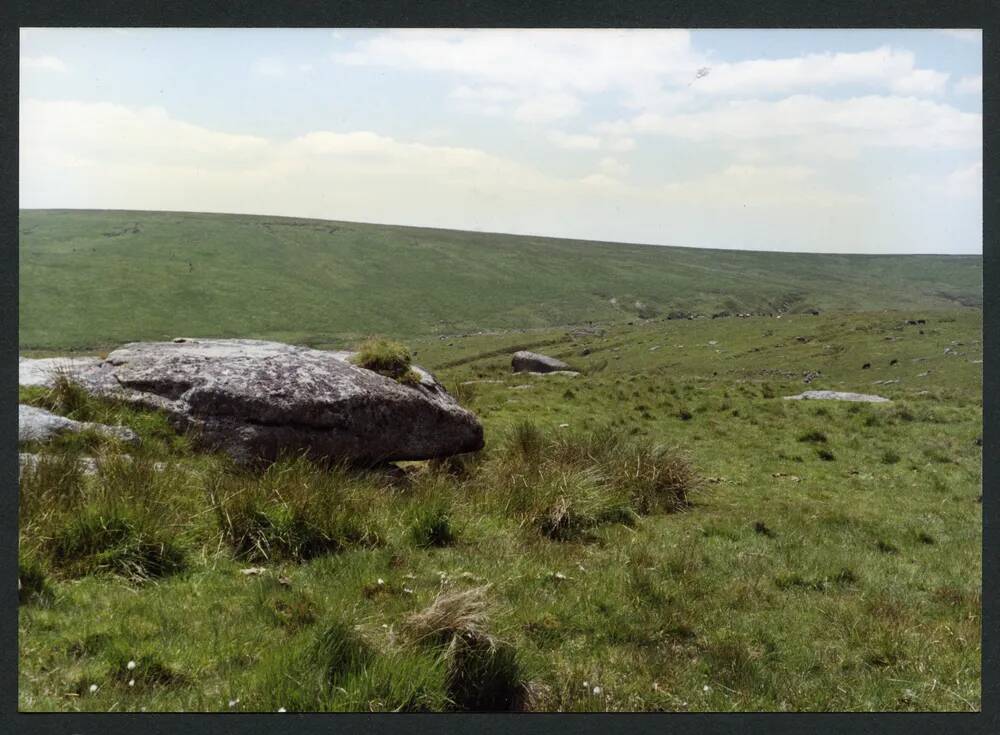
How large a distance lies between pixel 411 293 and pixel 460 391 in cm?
11420

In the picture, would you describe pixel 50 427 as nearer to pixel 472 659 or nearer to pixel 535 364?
pixel 472 659

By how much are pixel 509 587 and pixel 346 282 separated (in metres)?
130

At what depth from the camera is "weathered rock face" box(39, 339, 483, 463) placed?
11.5m

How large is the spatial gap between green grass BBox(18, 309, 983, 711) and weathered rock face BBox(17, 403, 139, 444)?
1.23 feet

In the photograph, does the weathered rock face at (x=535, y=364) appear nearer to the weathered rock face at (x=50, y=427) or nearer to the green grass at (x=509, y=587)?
the green grass at (x=509, y=587)

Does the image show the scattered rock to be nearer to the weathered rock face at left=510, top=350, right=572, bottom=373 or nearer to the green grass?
the green grass

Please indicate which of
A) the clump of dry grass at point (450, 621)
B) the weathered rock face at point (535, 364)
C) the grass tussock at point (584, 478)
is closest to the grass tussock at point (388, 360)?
the grass tussock at point (584, 478)

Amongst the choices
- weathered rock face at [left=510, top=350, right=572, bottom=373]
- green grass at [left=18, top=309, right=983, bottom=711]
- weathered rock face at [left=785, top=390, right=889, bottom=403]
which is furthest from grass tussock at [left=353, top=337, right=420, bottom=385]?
weathered rock face at [left=510, top=350, right=572, bottom=373]

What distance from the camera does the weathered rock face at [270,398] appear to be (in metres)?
11.5

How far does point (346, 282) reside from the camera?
134 m

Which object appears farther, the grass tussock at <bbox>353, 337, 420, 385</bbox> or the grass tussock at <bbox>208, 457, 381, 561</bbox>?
the grass tussock at <bbox>353, 337, 420, 385</bbox>

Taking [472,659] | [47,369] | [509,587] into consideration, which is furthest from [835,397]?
[47,369]

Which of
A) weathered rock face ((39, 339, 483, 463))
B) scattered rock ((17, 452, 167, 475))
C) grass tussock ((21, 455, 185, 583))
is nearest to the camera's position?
grass tussock ((21, 455, 185, 583))

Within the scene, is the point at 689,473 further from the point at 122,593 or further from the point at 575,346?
the point at 575,346
